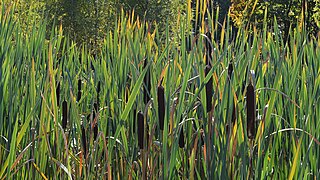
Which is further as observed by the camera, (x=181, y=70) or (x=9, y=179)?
(x=181, y=70)

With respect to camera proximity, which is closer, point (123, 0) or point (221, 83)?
point (221, 83)

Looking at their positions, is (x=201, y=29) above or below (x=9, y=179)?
above

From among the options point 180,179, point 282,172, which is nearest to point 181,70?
point 180,179

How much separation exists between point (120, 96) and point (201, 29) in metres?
0.46

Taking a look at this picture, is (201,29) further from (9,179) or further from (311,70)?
(9,179)

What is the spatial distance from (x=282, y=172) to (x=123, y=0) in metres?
7.02

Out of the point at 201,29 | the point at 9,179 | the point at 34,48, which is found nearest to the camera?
the point at 9,179

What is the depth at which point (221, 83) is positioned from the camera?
1.93 meters

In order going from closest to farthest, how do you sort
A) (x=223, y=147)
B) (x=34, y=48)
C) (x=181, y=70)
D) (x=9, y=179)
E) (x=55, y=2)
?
(x=223, y=147)
(x=9, y=179)
(x=181, y=70)
(x=34, y=48)
(x=55, y=2)

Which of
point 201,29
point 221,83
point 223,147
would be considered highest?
point 201,29

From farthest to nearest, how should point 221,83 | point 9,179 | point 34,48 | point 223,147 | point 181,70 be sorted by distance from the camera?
point 34,48 → point 181,70 → point 221,83 → point 9,179 → point 223,147

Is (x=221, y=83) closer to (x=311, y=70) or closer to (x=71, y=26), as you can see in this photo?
(x=311, y=70)

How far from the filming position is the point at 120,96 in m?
2.20

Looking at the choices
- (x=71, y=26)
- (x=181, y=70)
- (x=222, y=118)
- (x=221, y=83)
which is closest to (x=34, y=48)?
(x=181, y=70)
